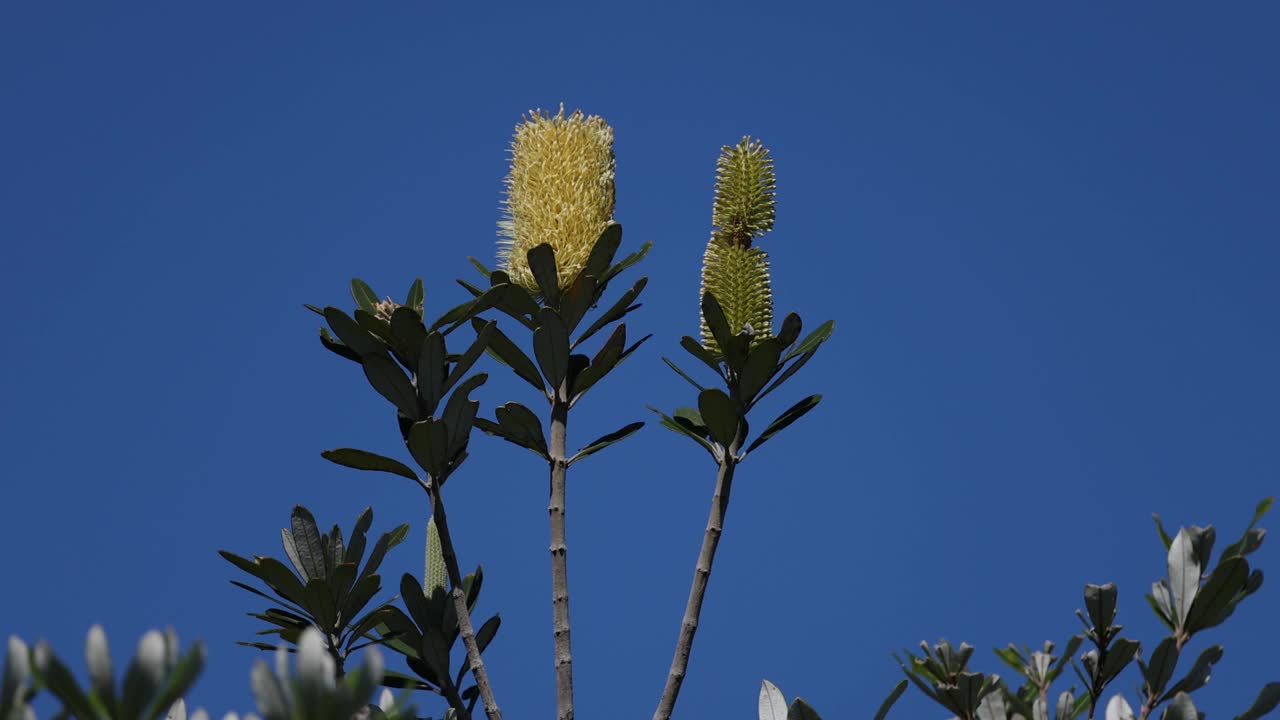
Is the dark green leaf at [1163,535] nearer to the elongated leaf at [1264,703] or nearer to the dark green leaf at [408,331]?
the elongated leaf at [1264,703]

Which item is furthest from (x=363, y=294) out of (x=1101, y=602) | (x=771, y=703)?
(x=1101, y=602)

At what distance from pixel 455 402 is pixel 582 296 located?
509 mm

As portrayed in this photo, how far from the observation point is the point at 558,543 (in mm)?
2920

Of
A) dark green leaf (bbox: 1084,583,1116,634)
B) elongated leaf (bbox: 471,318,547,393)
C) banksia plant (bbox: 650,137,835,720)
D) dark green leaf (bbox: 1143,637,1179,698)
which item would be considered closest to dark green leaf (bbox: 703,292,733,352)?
banksia plant (bbox: 650,137,835,720)

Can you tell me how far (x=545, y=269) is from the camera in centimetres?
306

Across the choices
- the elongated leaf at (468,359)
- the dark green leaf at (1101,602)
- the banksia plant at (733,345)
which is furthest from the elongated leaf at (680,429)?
the dark green leaf at (1101,602)

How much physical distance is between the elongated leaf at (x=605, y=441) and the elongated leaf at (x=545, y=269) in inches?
14.7

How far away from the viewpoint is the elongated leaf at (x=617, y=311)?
10.6ft

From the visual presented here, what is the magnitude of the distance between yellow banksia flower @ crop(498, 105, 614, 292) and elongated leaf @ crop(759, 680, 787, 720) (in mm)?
1148

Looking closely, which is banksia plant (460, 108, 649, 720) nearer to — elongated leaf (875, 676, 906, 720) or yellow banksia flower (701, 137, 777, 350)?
yellow banksia flower (701, 137, 777, 350)

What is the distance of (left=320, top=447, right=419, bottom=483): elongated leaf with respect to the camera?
2814mm

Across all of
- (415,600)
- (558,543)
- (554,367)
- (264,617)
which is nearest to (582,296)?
(554,367)

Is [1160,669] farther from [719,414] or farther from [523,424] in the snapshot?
[523,424]

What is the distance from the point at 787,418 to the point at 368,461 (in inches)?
A: 40.7
